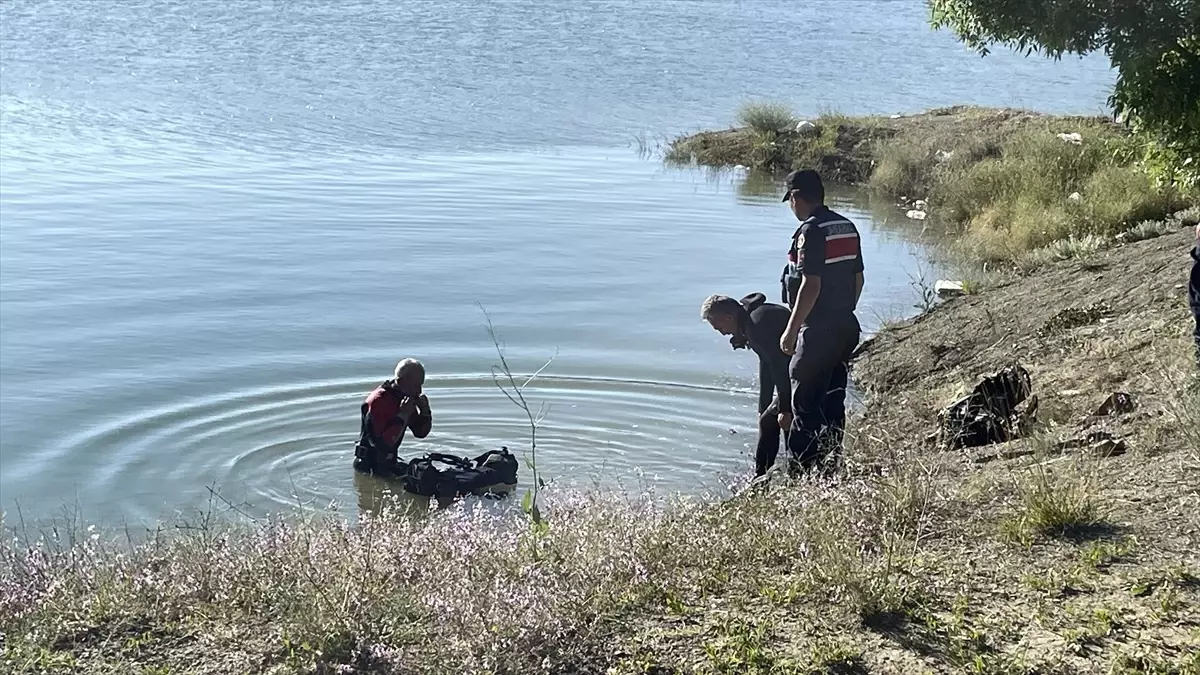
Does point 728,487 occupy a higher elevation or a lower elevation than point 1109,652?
lower

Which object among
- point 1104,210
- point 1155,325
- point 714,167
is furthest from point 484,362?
point 714,167

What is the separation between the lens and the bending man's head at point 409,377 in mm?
10016

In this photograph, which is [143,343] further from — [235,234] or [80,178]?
[80,178]

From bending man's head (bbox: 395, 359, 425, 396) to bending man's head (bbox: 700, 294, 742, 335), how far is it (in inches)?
92.2

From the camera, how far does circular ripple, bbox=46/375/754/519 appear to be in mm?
10148

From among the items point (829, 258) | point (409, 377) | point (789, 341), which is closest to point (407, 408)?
point (409, 377)

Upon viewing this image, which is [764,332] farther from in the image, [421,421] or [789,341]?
[421,421]

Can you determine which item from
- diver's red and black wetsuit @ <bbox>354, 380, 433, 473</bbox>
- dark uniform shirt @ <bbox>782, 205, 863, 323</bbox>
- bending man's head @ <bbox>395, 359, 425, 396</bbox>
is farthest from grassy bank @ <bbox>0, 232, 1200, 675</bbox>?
diver's red and black wetsuit @ <bbox>354, 380, 433, 473</bbox>

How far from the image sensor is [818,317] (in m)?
8.57

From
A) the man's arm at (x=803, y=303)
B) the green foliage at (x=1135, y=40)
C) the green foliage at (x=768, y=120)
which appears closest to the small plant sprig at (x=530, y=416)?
the man's arm at (x=803, y=303)

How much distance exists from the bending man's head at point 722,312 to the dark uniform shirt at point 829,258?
1.57ft

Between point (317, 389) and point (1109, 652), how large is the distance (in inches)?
367

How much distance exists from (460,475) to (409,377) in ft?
2.66

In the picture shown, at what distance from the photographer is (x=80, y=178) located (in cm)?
2486
